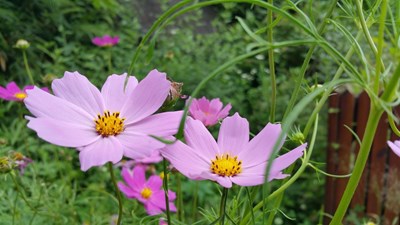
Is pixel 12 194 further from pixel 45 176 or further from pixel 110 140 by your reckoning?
pixel 110 140

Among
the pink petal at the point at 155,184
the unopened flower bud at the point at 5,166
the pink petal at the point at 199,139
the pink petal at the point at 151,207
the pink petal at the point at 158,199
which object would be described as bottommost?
the pink petal at the point at 151,207

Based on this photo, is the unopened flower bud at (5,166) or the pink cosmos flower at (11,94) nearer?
the unopened flower bud at (5,166)

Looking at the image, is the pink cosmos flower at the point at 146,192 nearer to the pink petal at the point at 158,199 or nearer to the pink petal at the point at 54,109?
the pink petal at the point at 158,199

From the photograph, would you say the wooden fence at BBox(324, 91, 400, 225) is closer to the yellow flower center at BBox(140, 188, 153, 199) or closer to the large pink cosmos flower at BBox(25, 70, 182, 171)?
the yellow flower center at BBox(140, 188, 153, 199)

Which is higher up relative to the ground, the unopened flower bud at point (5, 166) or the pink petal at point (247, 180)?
the unopened flower bud at point (5, 166)

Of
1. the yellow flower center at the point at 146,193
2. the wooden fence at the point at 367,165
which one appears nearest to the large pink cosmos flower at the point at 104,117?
the yellow flower center at the point at 146,193

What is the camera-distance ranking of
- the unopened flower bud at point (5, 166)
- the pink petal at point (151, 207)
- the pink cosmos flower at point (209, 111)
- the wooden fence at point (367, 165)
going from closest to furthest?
the pink cosmos flower at point (209, 111) → the unopened flower bud at point (5, 166) → the pink petal at point (151, 207) → the wooden fence at point (367, 165)

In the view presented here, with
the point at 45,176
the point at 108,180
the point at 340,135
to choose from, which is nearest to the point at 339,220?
the point at 45,176

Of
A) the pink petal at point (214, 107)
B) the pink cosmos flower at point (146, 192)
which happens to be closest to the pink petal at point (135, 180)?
the pink cosmos flower at point (146, 192)

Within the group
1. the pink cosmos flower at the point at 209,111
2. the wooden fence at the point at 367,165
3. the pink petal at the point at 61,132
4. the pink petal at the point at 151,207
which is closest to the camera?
the pink petal at the point at 61,132
